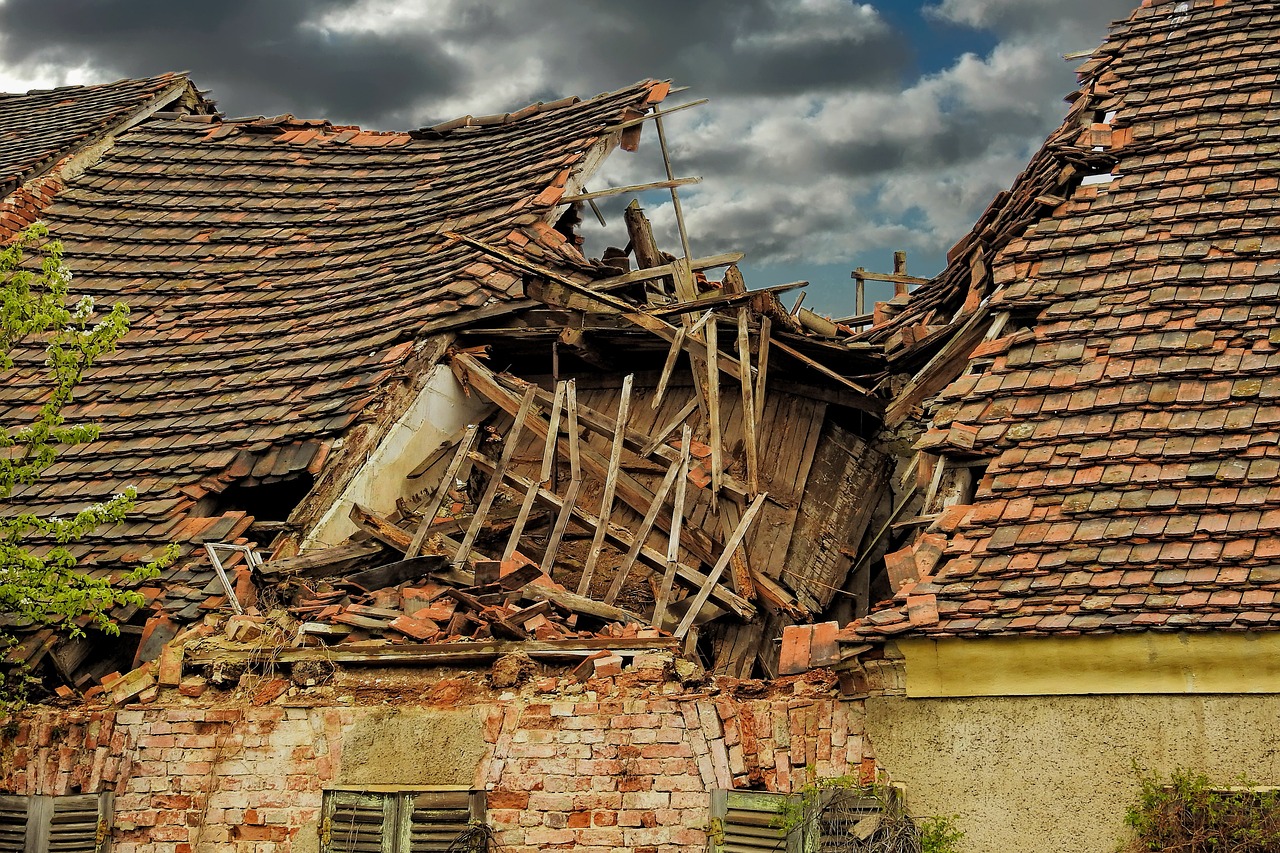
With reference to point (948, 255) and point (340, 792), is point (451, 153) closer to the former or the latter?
point (948, 255)

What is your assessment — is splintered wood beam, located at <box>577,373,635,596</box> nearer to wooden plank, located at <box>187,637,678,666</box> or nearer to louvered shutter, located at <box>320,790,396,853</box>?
wooden plank, located at <box>187,637,678,666</box>

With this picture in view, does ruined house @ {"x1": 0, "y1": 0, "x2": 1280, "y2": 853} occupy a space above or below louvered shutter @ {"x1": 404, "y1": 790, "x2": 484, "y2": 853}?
above

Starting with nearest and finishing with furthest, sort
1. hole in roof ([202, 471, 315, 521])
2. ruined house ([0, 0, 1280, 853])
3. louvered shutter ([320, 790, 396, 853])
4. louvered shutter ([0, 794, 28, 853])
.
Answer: ruined house ([0, 0, 1280, 853]), louvered shutter ([320, 790, 396, 853]), louvered shutter ([0, 794, 28, 853]), hole in roof ([202, 471, 315, 521])

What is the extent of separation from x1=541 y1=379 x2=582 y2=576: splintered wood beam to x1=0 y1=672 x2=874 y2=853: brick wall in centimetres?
152

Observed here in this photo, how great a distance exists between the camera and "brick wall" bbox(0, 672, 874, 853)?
8156 millimetres

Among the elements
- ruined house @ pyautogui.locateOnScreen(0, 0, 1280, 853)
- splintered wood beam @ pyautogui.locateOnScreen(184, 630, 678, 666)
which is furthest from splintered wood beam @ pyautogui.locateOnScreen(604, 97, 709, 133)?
splintered wood beam @ pyautogui.locateOnScreen(184, 630, 678, 666)

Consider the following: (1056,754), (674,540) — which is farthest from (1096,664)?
(674,540)

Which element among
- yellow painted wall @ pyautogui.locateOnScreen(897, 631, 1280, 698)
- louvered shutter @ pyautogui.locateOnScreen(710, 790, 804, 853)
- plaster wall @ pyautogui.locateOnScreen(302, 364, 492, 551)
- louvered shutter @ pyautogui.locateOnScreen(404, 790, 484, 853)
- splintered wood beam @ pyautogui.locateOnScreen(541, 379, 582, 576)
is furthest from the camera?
Result: plaster wall @ pyautogui.locateOnScreen(302, 364, 492, 551)

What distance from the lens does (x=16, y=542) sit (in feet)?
32.1

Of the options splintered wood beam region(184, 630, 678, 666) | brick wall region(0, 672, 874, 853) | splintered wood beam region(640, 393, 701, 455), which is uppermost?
splintered wood beam region(640, 393, 701, 455)

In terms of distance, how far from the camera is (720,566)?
32.0 ft

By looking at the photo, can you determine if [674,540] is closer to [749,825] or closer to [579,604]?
[579,604]

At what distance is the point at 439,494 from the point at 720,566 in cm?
223

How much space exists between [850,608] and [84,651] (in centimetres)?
564
